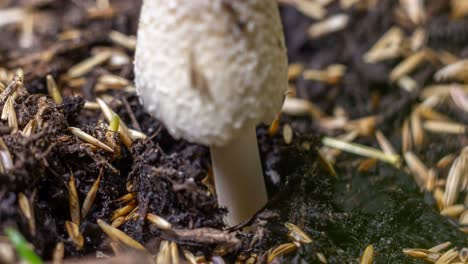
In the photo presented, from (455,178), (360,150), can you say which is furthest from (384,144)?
(455,178)

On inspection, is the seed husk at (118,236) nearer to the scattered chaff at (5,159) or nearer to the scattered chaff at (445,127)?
the scattered chaff at (5,159)

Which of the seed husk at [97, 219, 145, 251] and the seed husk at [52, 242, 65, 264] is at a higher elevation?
the seed husk at [52, 242, 65, 264]

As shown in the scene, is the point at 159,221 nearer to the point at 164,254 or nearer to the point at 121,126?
the point at 164,254

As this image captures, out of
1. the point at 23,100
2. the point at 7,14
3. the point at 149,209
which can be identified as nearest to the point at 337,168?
the point at 149,209

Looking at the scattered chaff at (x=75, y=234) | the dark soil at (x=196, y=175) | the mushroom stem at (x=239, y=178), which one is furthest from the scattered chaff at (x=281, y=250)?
the scattered chaff at (x=75, y=234)

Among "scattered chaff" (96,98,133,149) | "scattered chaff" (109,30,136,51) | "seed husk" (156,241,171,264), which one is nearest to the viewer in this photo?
"seed husk" (156,241,171,264)

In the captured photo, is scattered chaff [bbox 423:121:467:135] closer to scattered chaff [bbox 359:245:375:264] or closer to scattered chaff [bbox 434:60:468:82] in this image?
scattered chaff [bbox 434:60:468:82]

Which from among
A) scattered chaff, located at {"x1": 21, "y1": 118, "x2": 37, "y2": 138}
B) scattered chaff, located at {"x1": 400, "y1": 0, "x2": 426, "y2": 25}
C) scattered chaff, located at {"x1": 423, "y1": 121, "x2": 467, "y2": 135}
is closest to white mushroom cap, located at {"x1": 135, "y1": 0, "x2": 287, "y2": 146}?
scattered chaff, located at {"x1": 21, "y1": 118, "x2": 37, "y2": 138}
